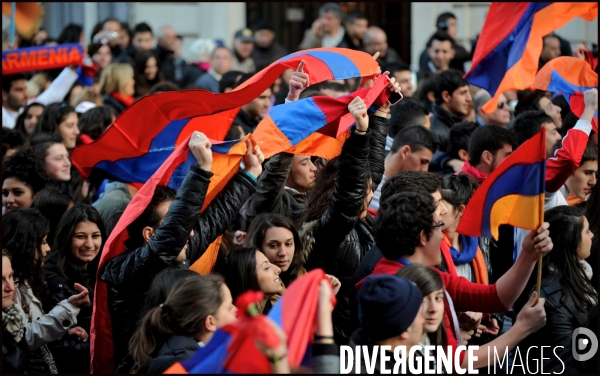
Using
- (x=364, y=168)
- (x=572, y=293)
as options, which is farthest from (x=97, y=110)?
(x=572, y=293)

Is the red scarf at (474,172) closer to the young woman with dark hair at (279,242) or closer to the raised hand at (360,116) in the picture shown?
the raised hand at (360,116)

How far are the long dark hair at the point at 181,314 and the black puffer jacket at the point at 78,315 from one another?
4.04 ft

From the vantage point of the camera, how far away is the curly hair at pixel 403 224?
15.1 feet

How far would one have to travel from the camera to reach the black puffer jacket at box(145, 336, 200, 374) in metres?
4.16

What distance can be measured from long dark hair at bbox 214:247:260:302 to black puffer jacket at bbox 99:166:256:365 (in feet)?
0.67

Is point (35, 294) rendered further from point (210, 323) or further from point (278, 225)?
point (210, 323)

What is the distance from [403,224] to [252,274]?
2.94 ft

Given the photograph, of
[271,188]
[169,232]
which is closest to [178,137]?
[271,188]

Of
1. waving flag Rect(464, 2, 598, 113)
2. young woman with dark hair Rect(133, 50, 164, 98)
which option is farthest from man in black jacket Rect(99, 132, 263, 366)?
young woman with dark hair Rect(133, 50, 164, 98)

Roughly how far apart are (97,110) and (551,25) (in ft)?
12.6

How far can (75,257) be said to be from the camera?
6020 mm

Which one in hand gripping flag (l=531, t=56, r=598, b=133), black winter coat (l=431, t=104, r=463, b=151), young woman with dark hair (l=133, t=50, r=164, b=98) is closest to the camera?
hand gripping flag (l=531, t=56, r=598, b=133)

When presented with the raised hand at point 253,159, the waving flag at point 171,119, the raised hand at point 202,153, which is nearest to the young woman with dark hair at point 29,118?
the waving flag at point 171,119

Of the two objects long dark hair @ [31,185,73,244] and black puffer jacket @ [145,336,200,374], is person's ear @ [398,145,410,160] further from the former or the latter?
black puffer jacket @ [145,336,200,374]
